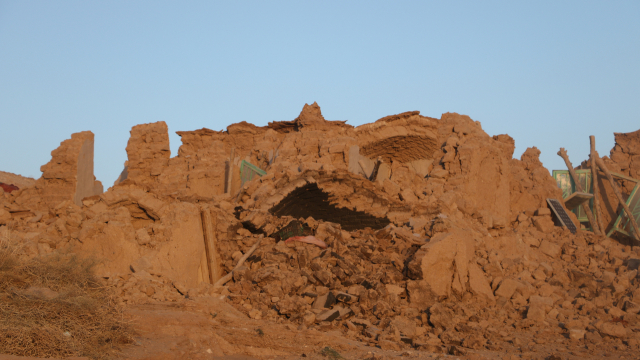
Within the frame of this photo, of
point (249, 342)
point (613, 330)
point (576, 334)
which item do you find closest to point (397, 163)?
point (576, 334)

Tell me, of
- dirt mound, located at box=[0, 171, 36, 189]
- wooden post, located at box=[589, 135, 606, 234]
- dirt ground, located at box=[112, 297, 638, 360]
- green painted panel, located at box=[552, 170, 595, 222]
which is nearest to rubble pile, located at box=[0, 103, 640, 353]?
dirt ground, located at box=[112, 297, 638, 360]

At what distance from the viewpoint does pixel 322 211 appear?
10023mm

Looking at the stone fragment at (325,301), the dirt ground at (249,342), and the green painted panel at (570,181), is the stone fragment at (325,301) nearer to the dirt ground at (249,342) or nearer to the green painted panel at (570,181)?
the dirt ground at (249,342)

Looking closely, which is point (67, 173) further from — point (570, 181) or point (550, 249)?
point (570, 181)

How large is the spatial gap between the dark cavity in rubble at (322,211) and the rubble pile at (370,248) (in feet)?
0.10

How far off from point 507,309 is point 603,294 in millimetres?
1593

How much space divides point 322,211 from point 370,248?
7.51ft

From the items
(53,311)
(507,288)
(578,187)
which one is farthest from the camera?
(578,187)

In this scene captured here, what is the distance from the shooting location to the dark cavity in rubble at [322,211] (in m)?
9.41

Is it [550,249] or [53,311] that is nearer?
[53,311]

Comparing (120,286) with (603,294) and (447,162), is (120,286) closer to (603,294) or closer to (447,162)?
(603,294)

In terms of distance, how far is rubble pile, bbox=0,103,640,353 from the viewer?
19.7 feet

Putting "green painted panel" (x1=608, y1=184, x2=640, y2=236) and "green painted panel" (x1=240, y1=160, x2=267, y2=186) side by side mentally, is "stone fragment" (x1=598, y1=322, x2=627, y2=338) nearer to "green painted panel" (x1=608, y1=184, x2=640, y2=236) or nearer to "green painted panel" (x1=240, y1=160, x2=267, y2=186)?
"green painted panel" (x1=240, y1=160, x2=267, y2=186)

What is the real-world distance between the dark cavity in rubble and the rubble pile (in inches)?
1.2
